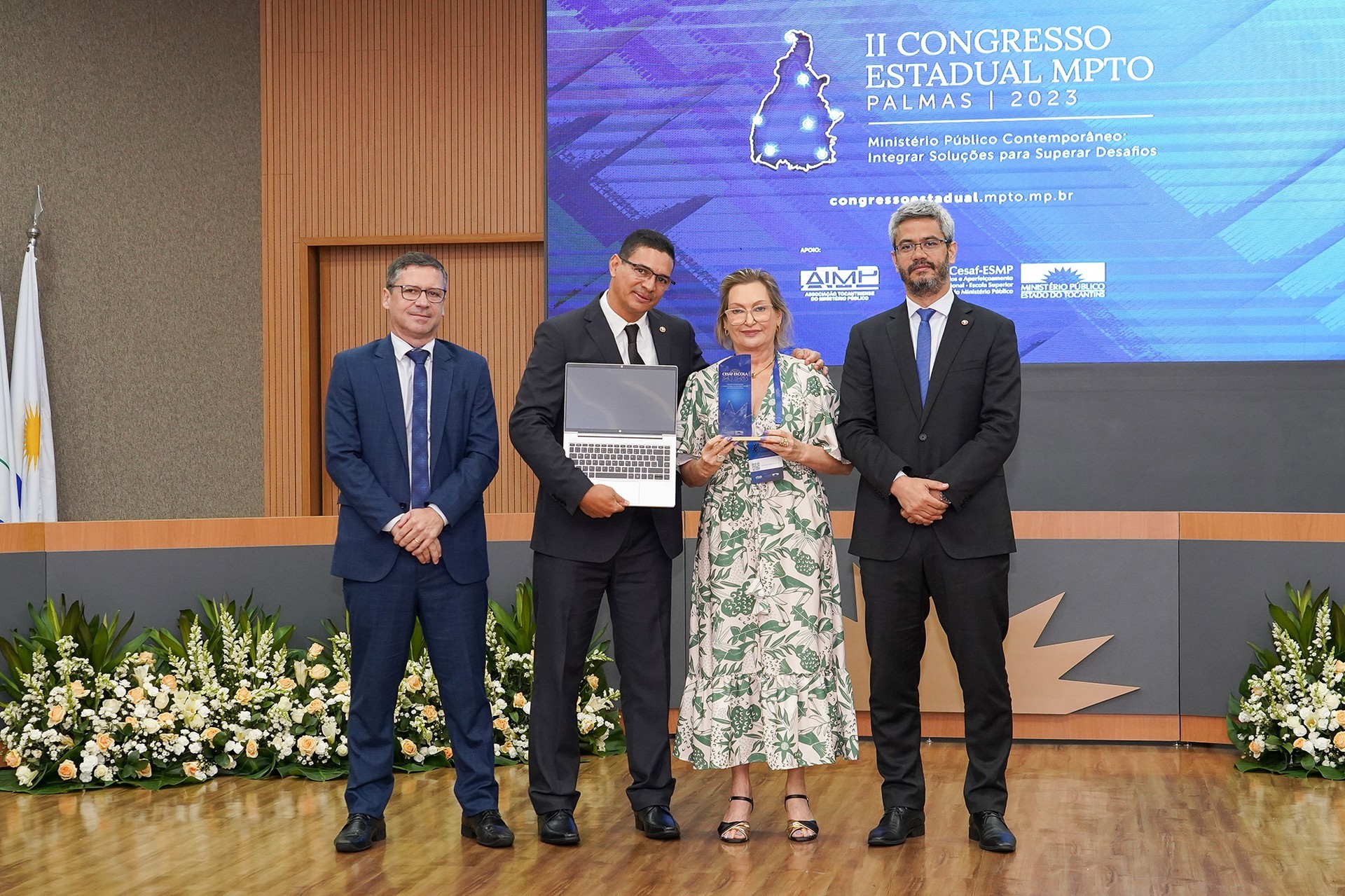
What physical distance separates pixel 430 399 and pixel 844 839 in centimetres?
169

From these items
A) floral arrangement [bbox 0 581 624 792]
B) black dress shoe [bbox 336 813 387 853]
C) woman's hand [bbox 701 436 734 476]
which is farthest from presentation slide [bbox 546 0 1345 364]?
black dress shoe [bbox 336 813 387 853]

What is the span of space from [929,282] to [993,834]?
1504 mm

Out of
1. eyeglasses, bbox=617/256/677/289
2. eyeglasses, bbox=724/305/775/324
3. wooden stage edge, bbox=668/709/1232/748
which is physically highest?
eyeglasses, bbox=617/256/677/289

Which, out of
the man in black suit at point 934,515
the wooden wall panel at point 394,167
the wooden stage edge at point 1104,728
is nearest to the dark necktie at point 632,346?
the man in black suit at point 934,515

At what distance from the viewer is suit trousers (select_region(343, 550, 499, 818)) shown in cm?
329

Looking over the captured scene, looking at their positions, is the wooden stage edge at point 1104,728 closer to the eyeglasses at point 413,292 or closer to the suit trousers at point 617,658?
the suit trousers at point 617,658

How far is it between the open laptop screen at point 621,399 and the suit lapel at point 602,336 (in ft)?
0.32

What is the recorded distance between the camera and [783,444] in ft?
10.6

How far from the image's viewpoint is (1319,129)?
5340mm

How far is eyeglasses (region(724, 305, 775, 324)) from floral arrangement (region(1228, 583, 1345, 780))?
2424 mm

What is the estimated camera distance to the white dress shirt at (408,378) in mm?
3344

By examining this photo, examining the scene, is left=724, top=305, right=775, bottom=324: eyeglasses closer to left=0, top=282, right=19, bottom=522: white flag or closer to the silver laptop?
the silver laptop

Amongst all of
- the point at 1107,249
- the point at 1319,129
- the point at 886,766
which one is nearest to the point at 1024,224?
the point at 1107,249

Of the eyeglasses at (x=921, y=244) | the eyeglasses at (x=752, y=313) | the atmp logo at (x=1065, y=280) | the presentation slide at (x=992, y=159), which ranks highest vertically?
the presentation slide at (x=992, y=159)
